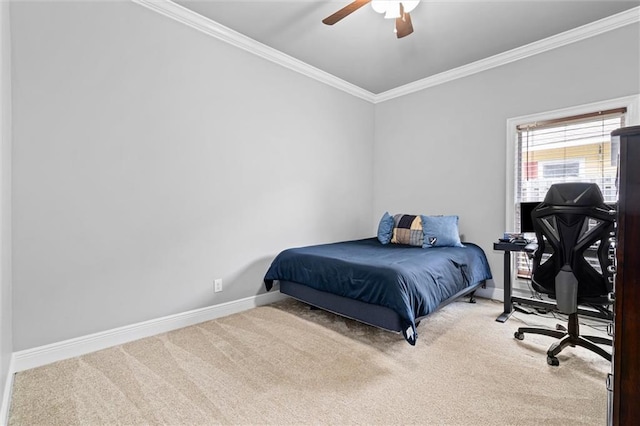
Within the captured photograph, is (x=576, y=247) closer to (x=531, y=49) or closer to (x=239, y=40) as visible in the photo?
(x=531, y=49)

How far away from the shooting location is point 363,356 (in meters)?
2.14

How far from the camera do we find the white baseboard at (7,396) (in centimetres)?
147

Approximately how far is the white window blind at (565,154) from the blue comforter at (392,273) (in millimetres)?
903

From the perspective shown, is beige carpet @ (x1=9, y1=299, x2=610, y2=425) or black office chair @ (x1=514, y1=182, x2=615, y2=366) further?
black office chair @ (x1=514, y1=182, x2=615, y2=366)

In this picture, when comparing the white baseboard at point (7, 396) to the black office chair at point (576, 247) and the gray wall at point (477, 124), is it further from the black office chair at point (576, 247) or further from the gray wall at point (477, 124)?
the gray wall at point (477, 124)

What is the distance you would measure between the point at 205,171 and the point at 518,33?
→ 3.29m

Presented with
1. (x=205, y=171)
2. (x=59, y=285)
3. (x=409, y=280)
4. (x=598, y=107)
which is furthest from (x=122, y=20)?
(x=598, y=107)

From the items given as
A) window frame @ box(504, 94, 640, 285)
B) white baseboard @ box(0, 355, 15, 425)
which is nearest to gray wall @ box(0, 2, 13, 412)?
white baseboard @ box(0, 355, 15, 425)

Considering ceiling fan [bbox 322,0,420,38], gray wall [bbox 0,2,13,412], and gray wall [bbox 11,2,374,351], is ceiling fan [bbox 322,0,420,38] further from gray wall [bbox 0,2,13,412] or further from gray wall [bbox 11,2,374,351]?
gray wall [bbox 0,2,13,412]

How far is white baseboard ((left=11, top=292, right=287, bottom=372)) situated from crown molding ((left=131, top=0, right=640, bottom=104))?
256 cm

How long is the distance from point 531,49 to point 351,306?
3221 millimetres

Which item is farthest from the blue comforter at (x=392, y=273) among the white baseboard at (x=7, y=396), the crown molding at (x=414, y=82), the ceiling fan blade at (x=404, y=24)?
the crown molding at (x=414, y=82)

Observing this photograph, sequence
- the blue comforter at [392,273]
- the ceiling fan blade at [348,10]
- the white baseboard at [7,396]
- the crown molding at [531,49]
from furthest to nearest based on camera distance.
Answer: the crown molding at [531,49] → the blue comforter at [392,273] → the ceiling fan blade at [348,10] → the white baseboard at [7,396]

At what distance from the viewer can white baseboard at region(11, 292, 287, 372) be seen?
198 cm
